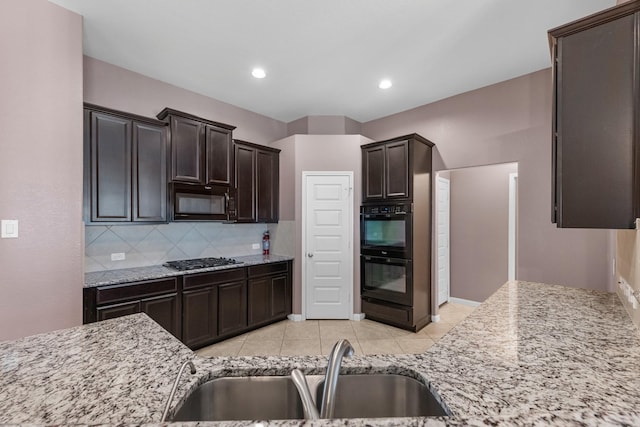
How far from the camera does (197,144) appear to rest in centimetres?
316

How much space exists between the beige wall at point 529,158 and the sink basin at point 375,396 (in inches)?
115

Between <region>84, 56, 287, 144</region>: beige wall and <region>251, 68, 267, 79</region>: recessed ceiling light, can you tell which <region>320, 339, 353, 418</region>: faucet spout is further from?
<region>84, 56, 287, 144</region>: beige wall

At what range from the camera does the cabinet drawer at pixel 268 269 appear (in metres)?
3.56

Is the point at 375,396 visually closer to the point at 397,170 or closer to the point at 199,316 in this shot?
the point at 199,316

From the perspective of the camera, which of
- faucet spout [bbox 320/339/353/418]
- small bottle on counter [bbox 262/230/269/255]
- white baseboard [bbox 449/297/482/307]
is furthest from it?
white baseboard [bbox 449/297/482/307]

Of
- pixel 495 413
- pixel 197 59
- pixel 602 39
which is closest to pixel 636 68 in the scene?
pixel 602 39

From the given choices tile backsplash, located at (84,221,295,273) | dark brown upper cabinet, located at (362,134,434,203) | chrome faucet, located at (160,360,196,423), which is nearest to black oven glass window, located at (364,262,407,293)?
dark brown upper cabinet, located at (362,134,434,203)

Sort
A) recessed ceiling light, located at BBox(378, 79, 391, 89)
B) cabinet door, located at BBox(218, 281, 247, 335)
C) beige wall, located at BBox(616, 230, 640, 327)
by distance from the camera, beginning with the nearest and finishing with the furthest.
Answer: beige wall, located at BBox(616, 230, 640, 327) → cabinet door, located at BBox(218, 281, 247, 335) → recessed ceiling light, located at BBox(378, 79, 391, 89)

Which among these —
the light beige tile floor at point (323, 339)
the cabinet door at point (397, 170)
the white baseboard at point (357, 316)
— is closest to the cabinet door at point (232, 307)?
the light beige tile floor at point (323, 339)

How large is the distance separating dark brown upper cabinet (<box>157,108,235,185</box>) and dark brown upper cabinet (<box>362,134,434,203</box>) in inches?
74.6

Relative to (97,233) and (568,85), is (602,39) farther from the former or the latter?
(97,233)

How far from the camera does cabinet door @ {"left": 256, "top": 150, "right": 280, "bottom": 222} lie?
3.93 metres

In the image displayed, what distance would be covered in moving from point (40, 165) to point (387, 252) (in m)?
3.53

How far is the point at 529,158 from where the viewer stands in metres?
3.14
